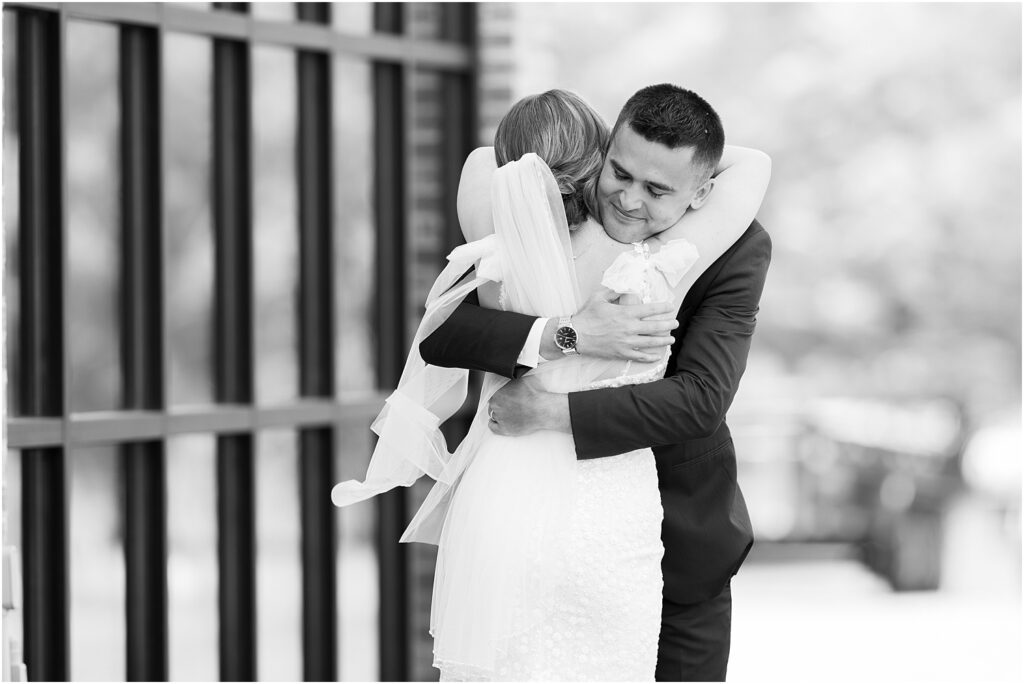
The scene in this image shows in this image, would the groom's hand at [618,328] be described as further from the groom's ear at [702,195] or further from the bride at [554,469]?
the groom's ear at [702,195]

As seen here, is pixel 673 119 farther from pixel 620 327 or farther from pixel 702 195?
pixel 620 327

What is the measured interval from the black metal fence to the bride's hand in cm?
170

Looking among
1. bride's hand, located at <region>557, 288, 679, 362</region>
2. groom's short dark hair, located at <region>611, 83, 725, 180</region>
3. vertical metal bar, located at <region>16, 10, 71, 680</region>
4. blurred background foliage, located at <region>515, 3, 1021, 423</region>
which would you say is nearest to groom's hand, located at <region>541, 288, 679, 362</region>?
bride's hand, located at <region>557, 288, 679, 362</region>

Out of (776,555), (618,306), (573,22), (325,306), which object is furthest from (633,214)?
(573,22)

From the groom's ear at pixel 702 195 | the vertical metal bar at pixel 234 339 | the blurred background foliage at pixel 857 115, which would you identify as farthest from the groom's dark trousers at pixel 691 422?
the blurred background foliage at pixel 857 115

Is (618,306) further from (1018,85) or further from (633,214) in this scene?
(1018,85)

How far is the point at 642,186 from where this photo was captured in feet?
6.03

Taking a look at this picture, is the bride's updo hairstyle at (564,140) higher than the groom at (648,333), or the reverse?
the bride's updo hairstyle at (564,140)

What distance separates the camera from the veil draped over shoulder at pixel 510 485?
6.17 ft

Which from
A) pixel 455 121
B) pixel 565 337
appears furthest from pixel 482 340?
pixel 455 121

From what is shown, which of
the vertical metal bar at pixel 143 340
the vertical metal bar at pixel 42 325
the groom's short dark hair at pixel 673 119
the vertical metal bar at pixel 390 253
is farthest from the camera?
the vertical metal bar at pixel 390 253

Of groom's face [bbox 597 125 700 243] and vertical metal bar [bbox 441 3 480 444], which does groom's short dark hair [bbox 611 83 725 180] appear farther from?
vertical metal bar [bbox 441 3 480 444]

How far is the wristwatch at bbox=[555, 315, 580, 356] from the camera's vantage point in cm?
Answer: 191

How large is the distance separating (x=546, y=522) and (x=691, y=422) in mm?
296
